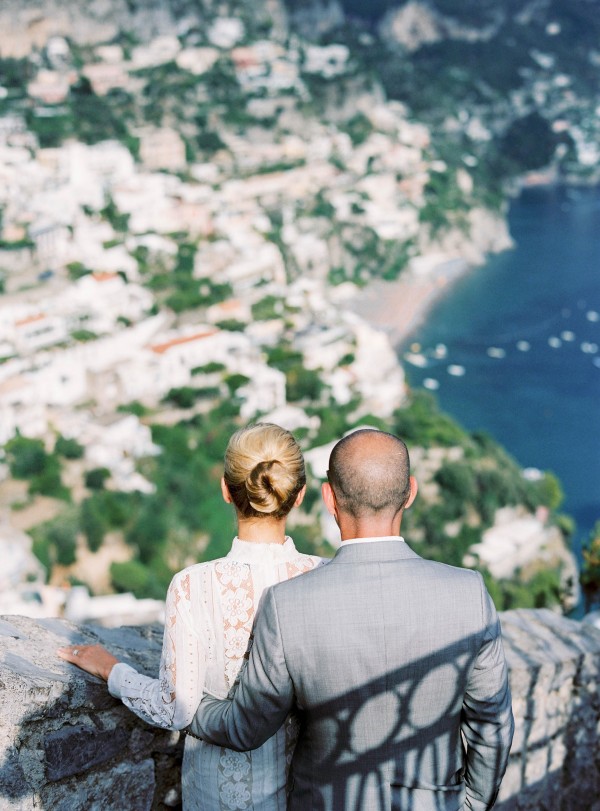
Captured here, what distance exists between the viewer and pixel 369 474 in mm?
840

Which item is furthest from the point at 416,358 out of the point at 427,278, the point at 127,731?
the point at 127,731

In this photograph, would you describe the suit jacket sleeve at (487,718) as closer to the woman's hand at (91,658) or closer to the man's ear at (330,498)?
the man's ear at (330,498)

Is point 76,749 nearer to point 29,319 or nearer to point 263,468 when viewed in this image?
point 263,468

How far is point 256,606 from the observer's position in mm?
897

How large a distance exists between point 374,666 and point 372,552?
105 mm

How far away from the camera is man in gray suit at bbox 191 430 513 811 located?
0.83 m

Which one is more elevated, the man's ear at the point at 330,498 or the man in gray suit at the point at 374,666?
the man's ear at the point at 330,498

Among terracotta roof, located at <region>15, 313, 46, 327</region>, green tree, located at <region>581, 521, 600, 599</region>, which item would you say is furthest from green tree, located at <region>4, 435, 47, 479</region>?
green tree, located at <region>581, 521, 600, 599</region>

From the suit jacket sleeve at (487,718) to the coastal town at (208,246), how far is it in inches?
192

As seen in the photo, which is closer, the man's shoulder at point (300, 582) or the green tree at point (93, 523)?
the man's shoulder at point (300, 582)

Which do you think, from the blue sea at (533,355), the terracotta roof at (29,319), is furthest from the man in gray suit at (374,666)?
the terracotta roof at (29,319)

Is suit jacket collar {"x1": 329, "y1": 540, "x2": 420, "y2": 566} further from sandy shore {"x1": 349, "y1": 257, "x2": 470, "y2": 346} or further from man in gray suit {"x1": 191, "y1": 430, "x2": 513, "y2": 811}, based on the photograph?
sandy shore {"x1": 349, "y1": 257, "x2": 470, "y2": 346}

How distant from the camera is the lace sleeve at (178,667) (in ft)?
2.91

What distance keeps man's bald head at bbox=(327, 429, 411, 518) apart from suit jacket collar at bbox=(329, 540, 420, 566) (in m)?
0.03
